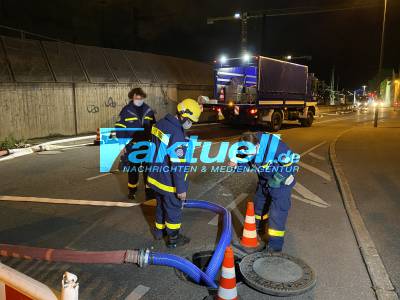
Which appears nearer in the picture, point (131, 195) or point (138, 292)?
point (138, 292)

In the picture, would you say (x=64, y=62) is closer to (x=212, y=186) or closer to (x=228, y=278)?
(x=212, y=186)

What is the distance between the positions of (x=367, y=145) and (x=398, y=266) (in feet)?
28.8

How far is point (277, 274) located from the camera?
11.4 ft

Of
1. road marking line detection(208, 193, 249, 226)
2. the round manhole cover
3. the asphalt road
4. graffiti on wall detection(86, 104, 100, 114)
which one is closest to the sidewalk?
the asphalt road

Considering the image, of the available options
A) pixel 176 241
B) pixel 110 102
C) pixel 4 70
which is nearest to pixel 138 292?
pixel 176 241

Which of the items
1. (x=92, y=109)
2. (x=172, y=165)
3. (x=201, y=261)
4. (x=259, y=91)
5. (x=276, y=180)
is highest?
(x=259, y=91)

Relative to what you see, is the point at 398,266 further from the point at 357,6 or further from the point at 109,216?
the point at 357,6

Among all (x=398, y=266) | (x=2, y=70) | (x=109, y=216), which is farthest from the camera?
(x=2, y=70)

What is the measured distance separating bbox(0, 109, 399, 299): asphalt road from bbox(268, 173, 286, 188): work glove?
88 cm

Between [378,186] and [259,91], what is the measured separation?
968 centimetres

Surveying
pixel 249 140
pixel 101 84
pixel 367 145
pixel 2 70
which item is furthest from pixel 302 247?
pixel 101 84

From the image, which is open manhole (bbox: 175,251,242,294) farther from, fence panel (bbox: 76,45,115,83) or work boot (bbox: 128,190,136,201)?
fence panel (bbox: 76,45,115,83)

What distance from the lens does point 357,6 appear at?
2405 cm

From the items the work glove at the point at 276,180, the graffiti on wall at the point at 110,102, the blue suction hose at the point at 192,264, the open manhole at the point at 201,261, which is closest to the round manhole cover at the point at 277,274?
the open manhole at the point at 201,261
